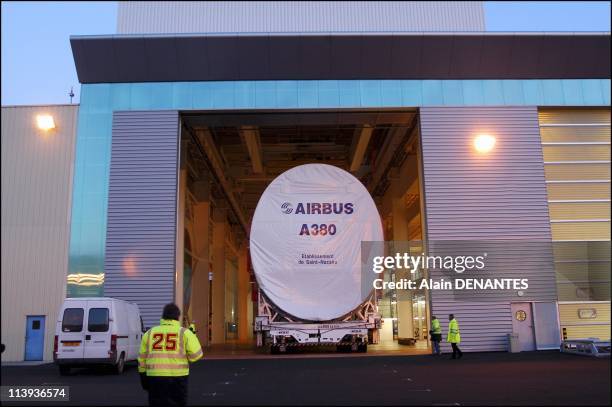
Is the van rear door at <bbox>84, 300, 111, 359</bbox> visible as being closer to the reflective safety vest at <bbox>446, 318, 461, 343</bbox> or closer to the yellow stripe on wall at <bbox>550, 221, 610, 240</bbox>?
the reflective safety vest at <bbox>446, 318, 461, 343</bbox>

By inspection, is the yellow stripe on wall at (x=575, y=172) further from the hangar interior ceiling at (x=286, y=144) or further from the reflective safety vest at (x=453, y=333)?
the reflective safety vest at (x=453, y=333)

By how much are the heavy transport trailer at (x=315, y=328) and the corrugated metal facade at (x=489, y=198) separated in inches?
102

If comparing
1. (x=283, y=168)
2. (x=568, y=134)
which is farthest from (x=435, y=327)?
(x=283, y=168)

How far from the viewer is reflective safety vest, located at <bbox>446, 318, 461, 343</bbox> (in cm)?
1902

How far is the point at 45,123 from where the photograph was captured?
2177 centimetres

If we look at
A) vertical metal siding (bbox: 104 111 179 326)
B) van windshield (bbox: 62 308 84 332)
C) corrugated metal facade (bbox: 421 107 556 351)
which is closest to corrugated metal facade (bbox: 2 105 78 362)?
vertical metal siding (bbox: 104 111 179 326)

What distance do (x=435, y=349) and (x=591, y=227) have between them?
7.56 m

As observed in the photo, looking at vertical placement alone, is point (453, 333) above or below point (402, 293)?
below

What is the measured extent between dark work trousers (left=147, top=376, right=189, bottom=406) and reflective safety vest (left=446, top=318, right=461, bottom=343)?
14.0m

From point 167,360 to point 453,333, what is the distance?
14233 mm

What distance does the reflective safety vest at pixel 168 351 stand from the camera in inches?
258

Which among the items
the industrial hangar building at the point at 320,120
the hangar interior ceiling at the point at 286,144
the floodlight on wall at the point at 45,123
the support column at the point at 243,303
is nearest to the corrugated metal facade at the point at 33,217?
the industrial hangar building at the point at 320,120

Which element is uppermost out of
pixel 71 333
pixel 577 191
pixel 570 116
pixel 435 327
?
pixel 570 116

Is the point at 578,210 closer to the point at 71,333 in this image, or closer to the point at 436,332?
the point at 436,332
